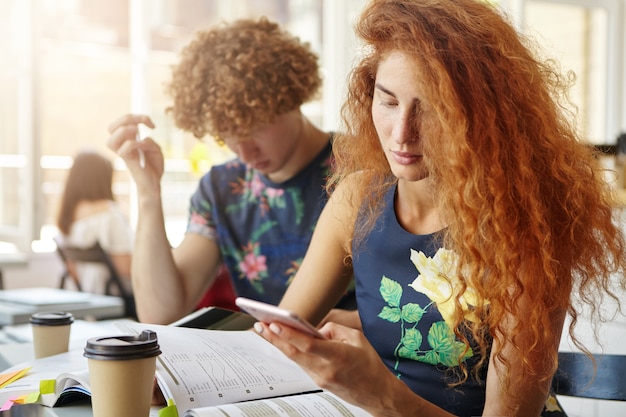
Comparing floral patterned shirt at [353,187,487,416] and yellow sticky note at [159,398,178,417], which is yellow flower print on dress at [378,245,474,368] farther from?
yellow sticky note at [159,398,178,417]

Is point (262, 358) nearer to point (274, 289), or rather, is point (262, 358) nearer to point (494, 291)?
point (494, 291)

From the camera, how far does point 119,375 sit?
2.96ft

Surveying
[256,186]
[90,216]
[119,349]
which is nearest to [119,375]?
[119,349]

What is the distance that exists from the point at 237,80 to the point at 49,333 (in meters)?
0.73

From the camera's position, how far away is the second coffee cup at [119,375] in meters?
0.90

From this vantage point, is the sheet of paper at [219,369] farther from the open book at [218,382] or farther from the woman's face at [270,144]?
the woman's face at [270,144]

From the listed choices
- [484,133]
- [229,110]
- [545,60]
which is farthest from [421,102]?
[229,110]

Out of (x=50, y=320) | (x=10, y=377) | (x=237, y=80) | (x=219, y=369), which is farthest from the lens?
(x=237, y=80)

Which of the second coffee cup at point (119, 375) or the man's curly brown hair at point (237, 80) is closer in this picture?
the second coffee cup at point (119, 375)

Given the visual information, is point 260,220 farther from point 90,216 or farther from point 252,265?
point 90,216

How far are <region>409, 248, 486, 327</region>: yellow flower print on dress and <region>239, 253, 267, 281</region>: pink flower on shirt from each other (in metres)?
0.68

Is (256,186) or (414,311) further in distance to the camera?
(256,186)

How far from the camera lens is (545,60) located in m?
1.19

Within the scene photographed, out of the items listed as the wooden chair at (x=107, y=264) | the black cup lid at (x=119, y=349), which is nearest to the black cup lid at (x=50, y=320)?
the black cup lid at (x=119, y=349)
